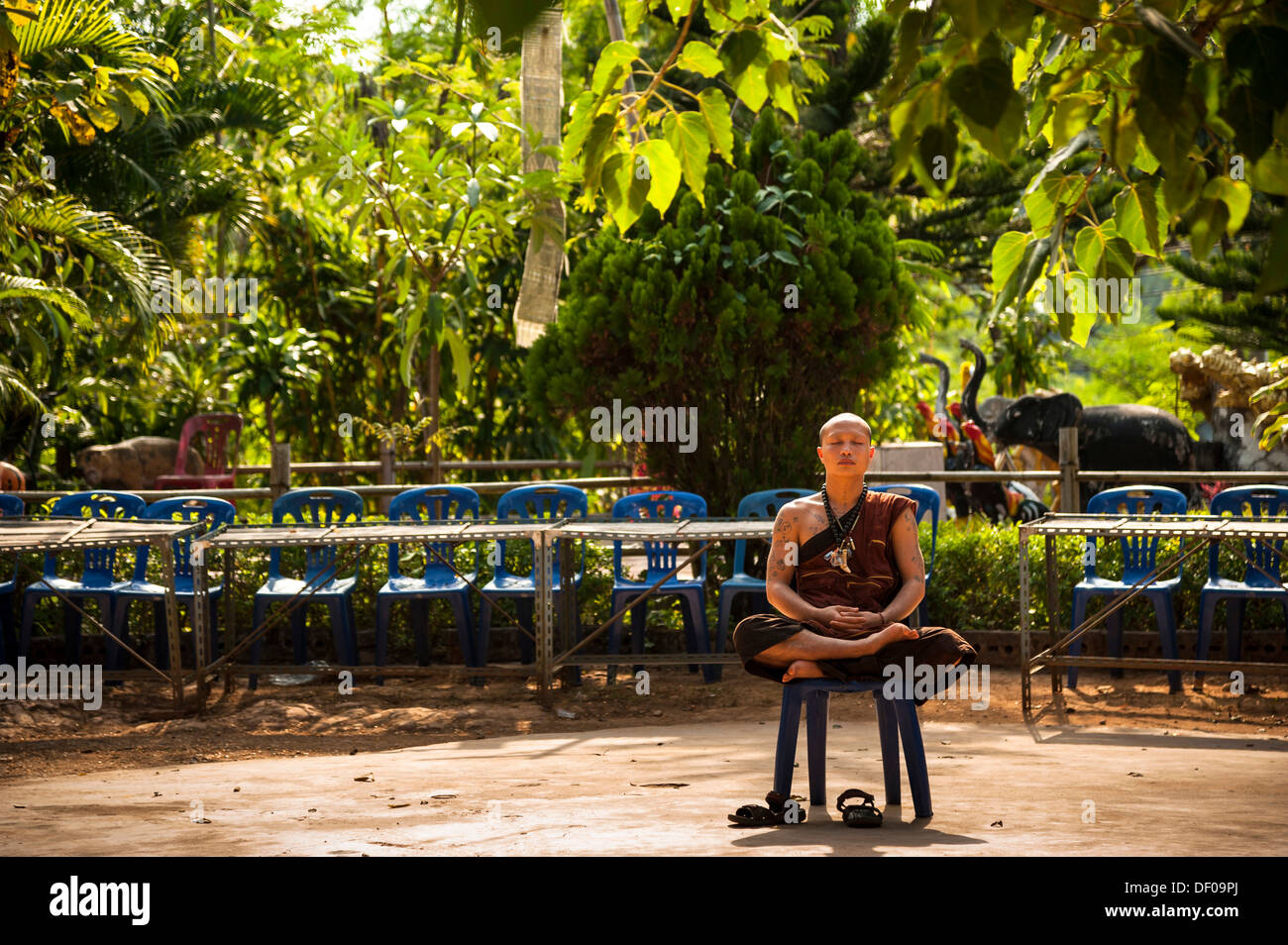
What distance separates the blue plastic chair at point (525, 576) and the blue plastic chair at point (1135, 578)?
8.94 feet

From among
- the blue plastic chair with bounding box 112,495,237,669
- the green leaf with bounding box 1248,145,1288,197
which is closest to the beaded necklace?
the green leaf with bounding box 1248,145,1288,197

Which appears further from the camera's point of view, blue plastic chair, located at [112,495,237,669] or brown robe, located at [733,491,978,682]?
blue plastic chair, located at [112,495,237,669]

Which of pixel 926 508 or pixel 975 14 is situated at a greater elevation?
pixel 975 14

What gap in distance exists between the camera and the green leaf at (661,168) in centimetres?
262

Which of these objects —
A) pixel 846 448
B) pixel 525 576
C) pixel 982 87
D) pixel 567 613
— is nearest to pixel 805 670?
pixel 846 448

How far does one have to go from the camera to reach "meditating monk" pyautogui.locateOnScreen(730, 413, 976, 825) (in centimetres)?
414

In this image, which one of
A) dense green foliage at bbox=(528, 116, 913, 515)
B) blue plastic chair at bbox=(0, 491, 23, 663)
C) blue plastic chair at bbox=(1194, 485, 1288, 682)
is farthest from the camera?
dense green foliage at bbox=(528, 116, 913, 515)

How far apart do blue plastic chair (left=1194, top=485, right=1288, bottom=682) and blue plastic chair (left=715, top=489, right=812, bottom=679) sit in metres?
2.12

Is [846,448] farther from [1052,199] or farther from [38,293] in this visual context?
[38,293]

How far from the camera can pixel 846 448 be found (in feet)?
14.4

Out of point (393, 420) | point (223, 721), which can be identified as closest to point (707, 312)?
point (223, 721)

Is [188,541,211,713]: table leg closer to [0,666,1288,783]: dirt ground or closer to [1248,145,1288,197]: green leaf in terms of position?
[0,666,1288,783]: dirt ground

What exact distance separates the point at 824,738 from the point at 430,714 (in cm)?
312

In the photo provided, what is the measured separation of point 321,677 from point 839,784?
12.4ft
